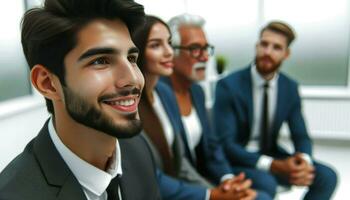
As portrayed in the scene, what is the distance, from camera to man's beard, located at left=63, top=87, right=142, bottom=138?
749 mm

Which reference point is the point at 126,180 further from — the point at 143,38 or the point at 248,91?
the point at 248,91

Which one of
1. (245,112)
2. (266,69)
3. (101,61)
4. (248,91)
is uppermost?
(101,61)

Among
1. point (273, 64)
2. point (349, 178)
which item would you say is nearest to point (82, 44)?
point (273, 64)

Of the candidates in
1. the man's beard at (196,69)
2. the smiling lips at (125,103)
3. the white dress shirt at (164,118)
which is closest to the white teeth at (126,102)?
the smiling lips at (125,103)

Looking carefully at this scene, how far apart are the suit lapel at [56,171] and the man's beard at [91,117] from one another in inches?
4.7

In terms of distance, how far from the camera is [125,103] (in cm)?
77

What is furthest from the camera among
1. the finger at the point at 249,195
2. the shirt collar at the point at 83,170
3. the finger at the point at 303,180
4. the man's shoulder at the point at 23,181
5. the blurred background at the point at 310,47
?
the blurred background at the point at 310,47

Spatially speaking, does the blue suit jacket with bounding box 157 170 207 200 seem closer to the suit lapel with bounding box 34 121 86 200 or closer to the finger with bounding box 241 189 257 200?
the finger with bounding box 241 189 257 200

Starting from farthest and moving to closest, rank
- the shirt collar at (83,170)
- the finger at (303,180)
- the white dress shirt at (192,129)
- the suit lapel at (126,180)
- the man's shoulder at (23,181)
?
1. the finger at (303,180)
2. the white dress shirt at (192,129)
3. the suit lapel at (126,180)
4. the shirt collar at (83,170)
5. the man's shoulder at (23,181)

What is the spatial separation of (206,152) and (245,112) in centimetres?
45

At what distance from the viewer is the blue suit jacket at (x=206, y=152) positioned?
72.0 inches

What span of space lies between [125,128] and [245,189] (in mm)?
928

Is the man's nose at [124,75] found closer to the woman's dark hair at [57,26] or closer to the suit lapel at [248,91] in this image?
the woman's dark hair at [57,26]

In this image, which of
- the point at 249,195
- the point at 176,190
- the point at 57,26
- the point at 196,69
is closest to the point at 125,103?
the point at 57,26
